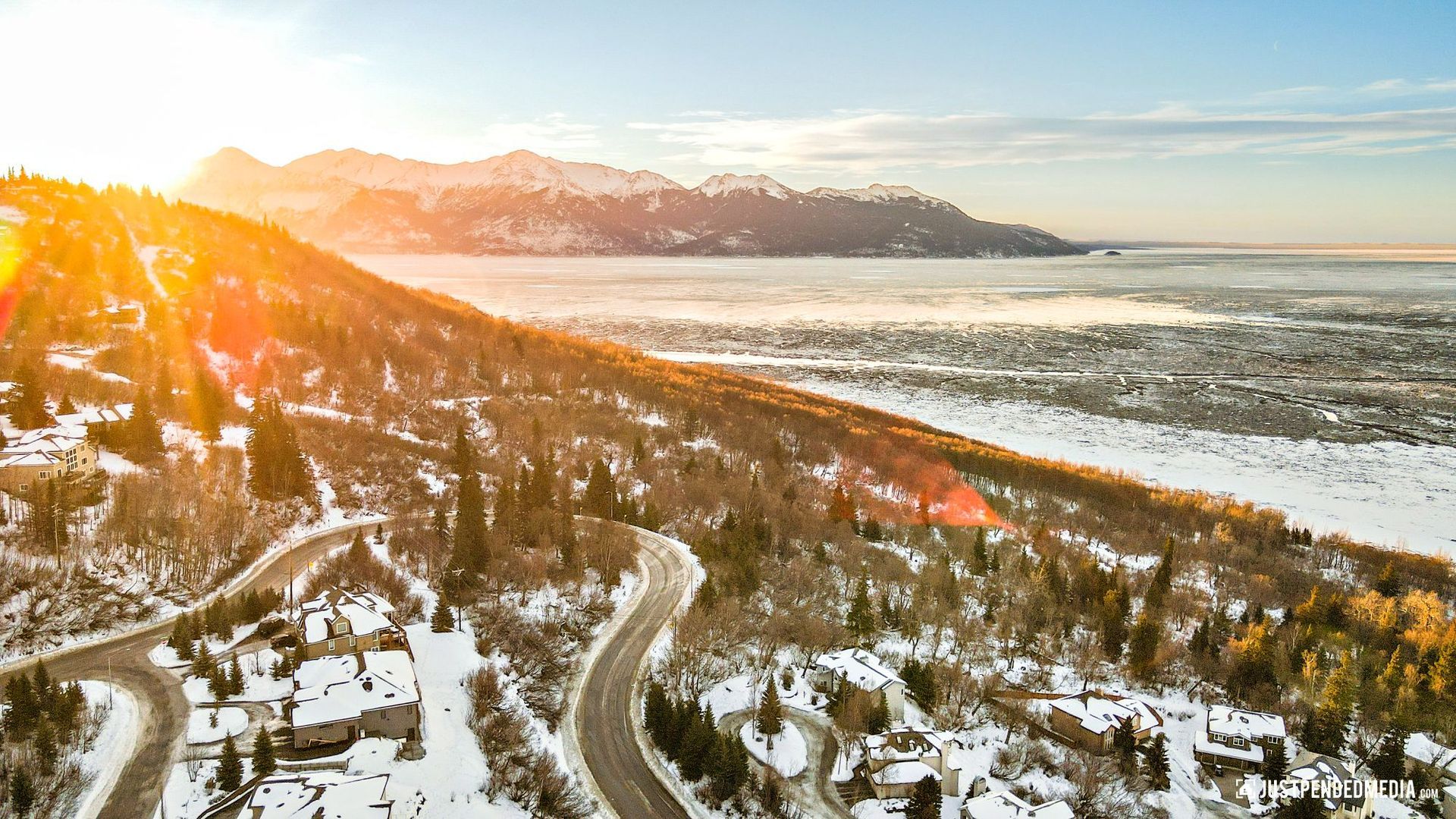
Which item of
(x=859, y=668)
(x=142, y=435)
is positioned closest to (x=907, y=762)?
(x=859, y=668)

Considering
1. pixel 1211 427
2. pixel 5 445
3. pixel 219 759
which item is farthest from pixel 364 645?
pixel 1211 427

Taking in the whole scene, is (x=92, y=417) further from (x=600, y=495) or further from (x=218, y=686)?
(x=600, y=495)

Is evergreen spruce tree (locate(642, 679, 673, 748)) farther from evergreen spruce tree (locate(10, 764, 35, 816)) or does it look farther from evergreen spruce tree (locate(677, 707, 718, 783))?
evergreen spruce tree (locate(10, 764, 35, 816))

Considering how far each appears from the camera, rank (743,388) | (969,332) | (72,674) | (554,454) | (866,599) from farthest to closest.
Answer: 1. (969,332)
2. (743,388)
3. (554,454)
4. (866,599)
5. (72,674)

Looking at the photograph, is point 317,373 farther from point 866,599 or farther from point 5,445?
point 866,599

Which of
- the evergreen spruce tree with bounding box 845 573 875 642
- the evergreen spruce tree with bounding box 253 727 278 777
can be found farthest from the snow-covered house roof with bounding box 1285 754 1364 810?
the evergreen spruce tree with bounding box 253 727 278 777

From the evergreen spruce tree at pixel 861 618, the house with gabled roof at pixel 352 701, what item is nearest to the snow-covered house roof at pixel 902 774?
the evergreen spruce tree at pixel 861 618
